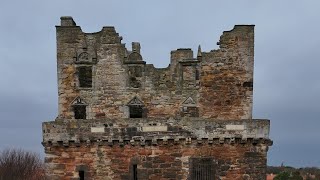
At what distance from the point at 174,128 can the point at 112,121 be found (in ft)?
8.30

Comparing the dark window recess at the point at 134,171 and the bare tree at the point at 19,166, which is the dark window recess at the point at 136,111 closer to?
the dark window recess at the point at 134,171

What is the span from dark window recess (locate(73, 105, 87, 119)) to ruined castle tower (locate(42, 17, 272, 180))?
0.14 ft

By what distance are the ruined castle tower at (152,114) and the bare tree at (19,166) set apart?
43199 mm

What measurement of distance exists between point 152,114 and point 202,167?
9.66ft

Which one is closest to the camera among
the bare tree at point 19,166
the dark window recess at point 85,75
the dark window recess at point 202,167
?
the dark window recess at point 202,167

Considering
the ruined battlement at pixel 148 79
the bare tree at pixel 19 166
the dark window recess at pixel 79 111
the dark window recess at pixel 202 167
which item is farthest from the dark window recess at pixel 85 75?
the bare tree at pixel 19 166

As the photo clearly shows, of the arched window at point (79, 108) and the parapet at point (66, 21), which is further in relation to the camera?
the parapet at point (66, 21)

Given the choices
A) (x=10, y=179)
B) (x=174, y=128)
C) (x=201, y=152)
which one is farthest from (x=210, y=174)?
(x=10, y=179)

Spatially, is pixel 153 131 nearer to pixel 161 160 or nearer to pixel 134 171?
pixel 161 160

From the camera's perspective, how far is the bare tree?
67312 millimetres

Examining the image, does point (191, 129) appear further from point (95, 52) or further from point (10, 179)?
point (10, 179)

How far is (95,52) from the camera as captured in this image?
72.5ft

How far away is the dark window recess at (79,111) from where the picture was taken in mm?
22062

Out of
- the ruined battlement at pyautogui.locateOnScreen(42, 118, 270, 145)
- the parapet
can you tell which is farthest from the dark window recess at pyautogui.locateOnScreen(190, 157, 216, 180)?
the parapet
